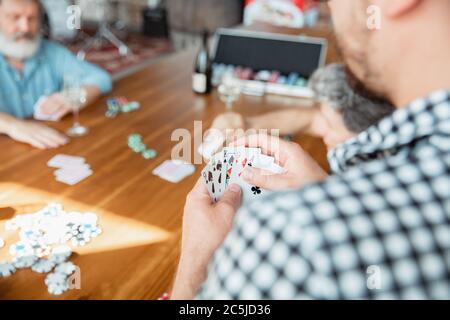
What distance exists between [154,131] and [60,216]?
57 cm

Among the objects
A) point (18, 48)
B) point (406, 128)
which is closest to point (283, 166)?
point (406, 128)

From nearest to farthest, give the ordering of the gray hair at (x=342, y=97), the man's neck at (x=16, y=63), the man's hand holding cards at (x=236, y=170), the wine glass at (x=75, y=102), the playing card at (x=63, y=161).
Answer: the man's hand holding cards at (x=236, y=170) → the gray hair at (x=342, y=97) → the playing card at (x=63, y=161) → the wine glass at (x=75, y=102) → the man's neck at (x=16, y=63)

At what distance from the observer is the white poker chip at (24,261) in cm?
92

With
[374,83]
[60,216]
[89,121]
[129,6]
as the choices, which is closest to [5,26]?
[89,121]

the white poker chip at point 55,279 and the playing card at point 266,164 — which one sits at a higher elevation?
the playing card at point 266,164

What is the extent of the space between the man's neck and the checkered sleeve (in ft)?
6.19

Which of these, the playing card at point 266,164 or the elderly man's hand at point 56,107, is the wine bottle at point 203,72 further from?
the playing card at point 266,164

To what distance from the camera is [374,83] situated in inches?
25.9

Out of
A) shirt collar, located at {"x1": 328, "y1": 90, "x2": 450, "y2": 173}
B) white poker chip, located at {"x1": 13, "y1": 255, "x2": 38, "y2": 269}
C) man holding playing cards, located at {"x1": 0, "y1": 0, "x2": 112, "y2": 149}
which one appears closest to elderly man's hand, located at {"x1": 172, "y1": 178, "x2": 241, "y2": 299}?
shirt collar, located at {"x1": 328, "y1": 90, "x2": 450, "y2": 173}

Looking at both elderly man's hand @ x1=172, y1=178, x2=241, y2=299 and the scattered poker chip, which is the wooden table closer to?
the scattered poker chip

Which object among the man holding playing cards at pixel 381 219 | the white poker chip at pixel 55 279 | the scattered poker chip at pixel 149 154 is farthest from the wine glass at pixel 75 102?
the man holding playing cards at pixel 381 219

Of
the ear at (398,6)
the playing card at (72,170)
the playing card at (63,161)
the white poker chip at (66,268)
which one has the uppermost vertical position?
the ear at (398,6)

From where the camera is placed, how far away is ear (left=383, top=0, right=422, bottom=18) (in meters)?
0.53

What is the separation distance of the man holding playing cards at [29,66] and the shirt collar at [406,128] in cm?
134
